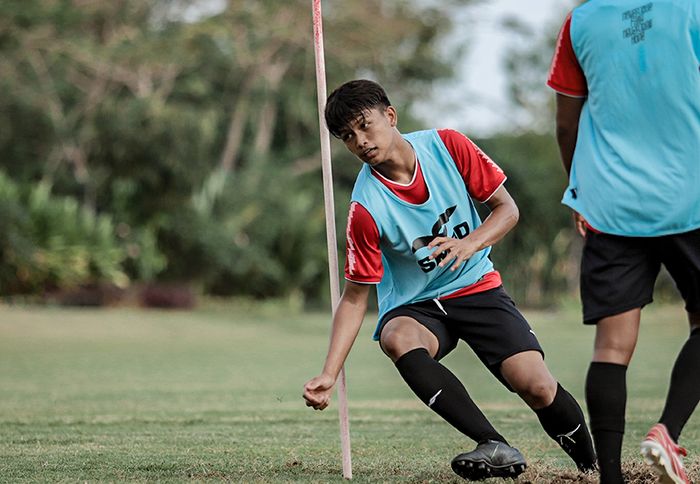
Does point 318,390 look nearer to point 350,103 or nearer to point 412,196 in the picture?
point 412,196

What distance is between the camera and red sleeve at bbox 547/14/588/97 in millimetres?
4363

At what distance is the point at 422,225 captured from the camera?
5.18 m

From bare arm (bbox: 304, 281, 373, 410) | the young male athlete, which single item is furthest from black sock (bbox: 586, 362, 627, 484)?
bare arm (bbox: 304, 281, 373, 410)

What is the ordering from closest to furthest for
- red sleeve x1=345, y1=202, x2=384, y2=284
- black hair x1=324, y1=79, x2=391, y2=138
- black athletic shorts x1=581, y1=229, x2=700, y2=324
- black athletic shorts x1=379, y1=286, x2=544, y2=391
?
black athletic shorts x1=581, y1=229, x2=700, y2=324, black hair x1=324, y1=79, x2=391, y2=138, red sleeve x1=345, y1=202, x2=384, y2=284, black athletic shorts x1=379, y1=286, x2=544, y2=391

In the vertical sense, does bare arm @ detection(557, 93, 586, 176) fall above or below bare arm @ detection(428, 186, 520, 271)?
above

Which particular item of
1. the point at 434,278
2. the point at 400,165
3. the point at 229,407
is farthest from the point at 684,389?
the point at 229,407

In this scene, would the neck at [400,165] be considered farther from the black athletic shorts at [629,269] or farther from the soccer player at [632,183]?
the black athletic shorts at [629,269]

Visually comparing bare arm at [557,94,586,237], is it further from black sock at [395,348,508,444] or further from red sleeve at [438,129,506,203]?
black sock at [395,348,508,444]

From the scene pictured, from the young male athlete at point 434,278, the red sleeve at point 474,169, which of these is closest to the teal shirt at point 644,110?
the young male athlete at point 434,278

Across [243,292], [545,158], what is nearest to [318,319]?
[243,292]

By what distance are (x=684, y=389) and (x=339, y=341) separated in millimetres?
Result: 1449

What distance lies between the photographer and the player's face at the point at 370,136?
5012 mm

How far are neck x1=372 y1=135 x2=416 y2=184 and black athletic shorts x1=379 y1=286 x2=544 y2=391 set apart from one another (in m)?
0.58

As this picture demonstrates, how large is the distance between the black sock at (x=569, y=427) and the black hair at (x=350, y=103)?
58.6 inches
